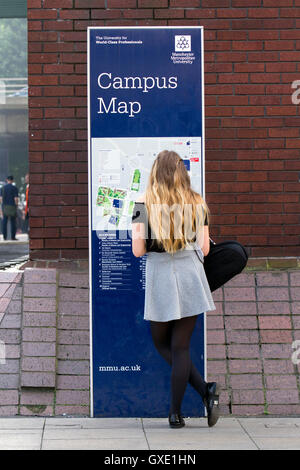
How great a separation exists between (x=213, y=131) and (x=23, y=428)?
2.66 meters

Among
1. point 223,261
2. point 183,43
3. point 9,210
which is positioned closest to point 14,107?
point 9,210

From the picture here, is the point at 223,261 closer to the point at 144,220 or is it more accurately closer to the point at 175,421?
the point at 144,220

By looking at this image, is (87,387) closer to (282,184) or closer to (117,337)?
(117,337)

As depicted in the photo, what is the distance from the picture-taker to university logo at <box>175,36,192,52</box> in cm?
577

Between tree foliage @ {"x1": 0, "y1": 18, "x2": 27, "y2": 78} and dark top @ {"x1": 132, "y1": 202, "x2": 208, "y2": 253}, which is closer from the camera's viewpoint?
dark top @ {"x1": 132, "y1": 202, "x2": 208, "y2": 253}

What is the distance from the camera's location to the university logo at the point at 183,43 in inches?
227

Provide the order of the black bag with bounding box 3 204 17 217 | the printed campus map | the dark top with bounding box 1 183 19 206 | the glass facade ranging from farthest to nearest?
the glass facade
the dark top with bounding box 1 183 19 206
the black bag with bounding box 3 204 17 217
the printed campus map

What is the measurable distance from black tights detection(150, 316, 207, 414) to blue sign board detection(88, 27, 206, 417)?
42 cm

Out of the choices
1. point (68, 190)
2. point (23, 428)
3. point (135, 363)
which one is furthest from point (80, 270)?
point (23, 428)

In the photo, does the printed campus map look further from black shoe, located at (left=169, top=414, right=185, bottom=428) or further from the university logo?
black shoe, located at (left=169, top=414, right=185, bottom=428)

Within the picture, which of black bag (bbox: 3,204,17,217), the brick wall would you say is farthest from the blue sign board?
black bag (bbox: 3,204,17,217)

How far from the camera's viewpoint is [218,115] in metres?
6.66

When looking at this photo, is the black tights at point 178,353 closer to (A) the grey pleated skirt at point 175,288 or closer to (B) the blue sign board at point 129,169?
(A) the grey pleated skirt at point 175,288

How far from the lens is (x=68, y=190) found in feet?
21.7
